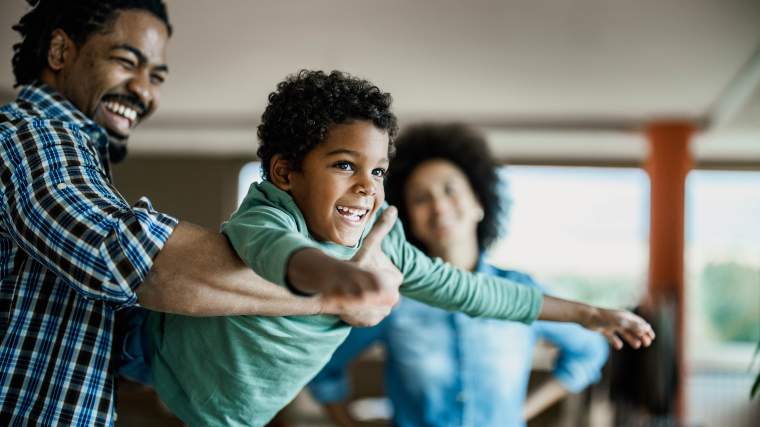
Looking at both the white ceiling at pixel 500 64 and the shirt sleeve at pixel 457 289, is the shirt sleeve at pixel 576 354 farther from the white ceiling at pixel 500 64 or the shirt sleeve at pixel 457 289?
the shirt sleeve at pixel 457 289

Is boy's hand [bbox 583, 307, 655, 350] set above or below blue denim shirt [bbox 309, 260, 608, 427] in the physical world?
above

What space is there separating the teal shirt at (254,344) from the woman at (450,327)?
1.17ft

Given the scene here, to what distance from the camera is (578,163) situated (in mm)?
4996

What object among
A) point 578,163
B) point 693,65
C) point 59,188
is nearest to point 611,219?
point 578,163

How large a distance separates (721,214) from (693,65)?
229 cm

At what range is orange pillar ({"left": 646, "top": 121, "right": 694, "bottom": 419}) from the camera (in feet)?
12.3

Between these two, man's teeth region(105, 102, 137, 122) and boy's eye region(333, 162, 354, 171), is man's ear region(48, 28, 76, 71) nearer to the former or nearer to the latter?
man's teeth region(105, 102, 137, 122)

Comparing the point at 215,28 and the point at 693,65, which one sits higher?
the point at 693,65

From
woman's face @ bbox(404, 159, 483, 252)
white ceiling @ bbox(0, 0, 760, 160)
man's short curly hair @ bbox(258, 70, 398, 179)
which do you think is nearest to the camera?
man's short curly hair @ bbox(258, 70, 398, 179)

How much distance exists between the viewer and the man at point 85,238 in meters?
0.49

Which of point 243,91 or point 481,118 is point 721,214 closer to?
point 481,118

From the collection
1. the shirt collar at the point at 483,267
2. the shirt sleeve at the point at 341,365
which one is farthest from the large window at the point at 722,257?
the shirt collar at the point at 483,267

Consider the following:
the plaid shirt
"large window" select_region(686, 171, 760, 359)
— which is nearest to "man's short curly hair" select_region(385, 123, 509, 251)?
the plaid shirt

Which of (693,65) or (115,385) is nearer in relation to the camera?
(115,385)
